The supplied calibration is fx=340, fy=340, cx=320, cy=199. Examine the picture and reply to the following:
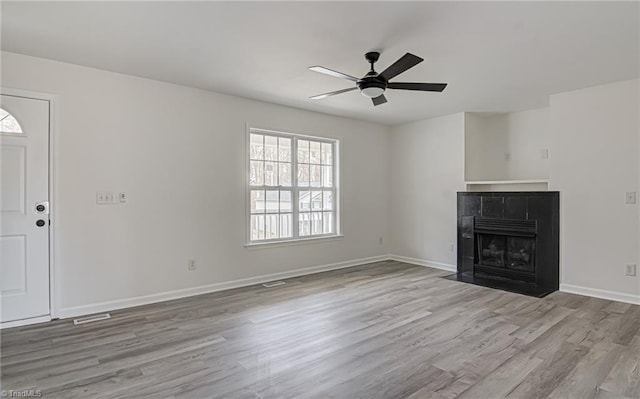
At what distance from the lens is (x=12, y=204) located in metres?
3.13

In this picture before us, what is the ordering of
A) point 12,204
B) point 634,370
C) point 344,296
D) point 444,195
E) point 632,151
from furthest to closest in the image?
point 444,195 → point 344,296 → point 632,151 → point 12,204 → point 634,370

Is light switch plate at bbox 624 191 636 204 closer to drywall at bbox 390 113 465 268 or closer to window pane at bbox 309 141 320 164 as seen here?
drywall at bbox 390 113 465 268

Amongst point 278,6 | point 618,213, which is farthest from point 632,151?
point 278,6

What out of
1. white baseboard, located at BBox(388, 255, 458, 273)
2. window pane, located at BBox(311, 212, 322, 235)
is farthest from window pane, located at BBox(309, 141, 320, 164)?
white baseboard, located at BBox(388, 255, 458, 273)

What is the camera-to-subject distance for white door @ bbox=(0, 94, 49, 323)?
10.2 feet

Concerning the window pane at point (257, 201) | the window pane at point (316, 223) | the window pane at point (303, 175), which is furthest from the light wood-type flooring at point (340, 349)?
the window pane at point (303, 175)

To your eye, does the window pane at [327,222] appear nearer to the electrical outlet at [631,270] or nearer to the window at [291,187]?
the window at [291,187]

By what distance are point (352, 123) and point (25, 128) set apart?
4.29 meters

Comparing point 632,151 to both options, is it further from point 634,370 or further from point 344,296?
point 344,296

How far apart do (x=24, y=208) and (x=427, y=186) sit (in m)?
5.36

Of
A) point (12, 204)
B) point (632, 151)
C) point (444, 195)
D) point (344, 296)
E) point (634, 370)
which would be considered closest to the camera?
point (634, 370)

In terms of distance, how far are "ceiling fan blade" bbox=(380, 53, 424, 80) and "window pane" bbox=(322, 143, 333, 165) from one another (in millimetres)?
2737

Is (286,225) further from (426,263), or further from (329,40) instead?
(329,40)

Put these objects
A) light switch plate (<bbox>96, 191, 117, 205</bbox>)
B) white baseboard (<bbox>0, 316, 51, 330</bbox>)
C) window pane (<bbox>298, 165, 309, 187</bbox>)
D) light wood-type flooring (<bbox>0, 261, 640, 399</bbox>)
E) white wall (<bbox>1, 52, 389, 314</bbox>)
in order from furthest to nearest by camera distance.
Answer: window pane (<bbox>298, 165, 309, 187</bbox>) < light switch plate (<bbox>96, 191, 117, 205</bbox>) < white wall (<bbox>1, 52, 389, 314</bbox>) < white baseboard (<bbox>0, 316, 51, 330</bbox>) < light wood-type flooring (<bbox>0, 261, 640, 399</bbox>)
